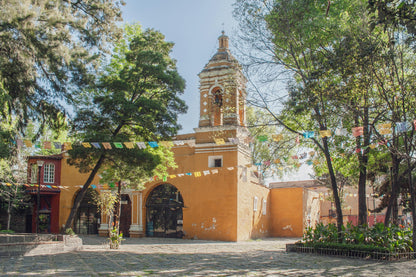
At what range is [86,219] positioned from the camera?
27.4 m

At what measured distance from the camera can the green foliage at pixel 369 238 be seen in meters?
11.8

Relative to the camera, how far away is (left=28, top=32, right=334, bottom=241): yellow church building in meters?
22.5

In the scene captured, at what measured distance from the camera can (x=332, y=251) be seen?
41.1 ft

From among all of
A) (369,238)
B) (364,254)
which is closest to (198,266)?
(364,254)

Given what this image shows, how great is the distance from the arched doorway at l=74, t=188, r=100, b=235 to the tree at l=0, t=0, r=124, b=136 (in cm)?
1375

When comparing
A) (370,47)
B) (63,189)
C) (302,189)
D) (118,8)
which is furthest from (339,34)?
(63,189)

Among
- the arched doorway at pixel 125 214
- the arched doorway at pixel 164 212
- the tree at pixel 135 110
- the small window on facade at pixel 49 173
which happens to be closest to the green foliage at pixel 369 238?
the tree at pixel 135 110

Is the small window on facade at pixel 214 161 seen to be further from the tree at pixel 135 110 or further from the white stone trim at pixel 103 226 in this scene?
the white stone trim at pixel 103 226

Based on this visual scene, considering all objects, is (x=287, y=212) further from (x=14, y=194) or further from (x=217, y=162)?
(x=14, y=194)

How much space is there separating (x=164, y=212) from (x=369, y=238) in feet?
46.8

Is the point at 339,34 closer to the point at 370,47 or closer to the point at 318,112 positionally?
the point at 370,47

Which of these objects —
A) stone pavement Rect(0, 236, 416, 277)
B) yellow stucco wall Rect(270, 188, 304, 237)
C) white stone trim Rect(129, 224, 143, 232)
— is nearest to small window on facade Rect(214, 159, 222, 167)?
white stone trim Rect(129, 224, 143, 232)

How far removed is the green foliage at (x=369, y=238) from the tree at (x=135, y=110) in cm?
711

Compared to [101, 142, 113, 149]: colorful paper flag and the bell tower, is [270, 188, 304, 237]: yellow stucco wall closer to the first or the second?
the bell tower
